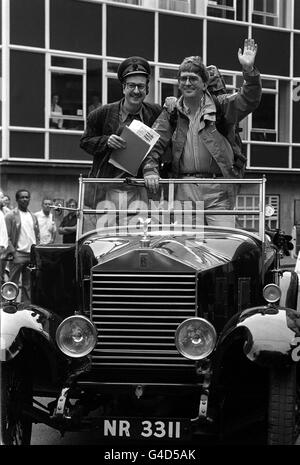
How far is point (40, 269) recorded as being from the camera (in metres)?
6.12

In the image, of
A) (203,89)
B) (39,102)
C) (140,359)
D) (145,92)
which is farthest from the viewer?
(39,102)

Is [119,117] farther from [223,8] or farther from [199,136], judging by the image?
[223,8]

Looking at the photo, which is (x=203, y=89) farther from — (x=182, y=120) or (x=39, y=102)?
(x=39, y=102)

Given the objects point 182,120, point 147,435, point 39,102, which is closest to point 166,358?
point 147,435

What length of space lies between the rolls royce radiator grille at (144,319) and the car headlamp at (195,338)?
0.19 meters

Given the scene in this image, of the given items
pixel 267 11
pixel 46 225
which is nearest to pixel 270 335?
pixel 46 225

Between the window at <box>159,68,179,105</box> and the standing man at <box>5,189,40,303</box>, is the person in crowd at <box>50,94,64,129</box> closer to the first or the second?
the window at <box>159,68,179,105</box>

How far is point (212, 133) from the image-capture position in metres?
6.12

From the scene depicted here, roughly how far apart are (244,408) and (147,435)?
0.67 m

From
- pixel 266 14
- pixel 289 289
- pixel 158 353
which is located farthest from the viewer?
pixel 266 14

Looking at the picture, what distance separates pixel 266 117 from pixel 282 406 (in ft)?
42.1

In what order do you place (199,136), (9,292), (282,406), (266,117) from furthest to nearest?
(266,117)
(199,136)
(9,292)
(282,406)

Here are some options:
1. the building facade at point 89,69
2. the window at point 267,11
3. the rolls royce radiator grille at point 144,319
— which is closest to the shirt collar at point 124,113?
the rolls royce radiator grille at point 144,319

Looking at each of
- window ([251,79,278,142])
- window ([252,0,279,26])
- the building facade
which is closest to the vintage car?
window ([252,0,279,26])
